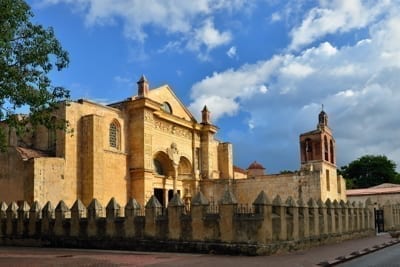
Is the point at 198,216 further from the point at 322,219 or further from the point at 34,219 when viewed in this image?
the point at 34,219

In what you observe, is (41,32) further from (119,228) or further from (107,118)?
(107,118)

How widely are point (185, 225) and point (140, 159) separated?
53.2 feet

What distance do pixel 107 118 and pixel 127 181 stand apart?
465 centimetres

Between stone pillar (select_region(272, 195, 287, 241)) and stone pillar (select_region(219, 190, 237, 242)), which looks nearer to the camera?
stone pillar (select_region(219, 190, 237, 242))

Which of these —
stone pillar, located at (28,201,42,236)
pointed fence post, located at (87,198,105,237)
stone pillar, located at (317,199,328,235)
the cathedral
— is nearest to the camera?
pointed fence post, located at (87,198,105,237)

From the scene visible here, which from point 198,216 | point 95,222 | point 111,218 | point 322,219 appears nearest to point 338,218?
point 322,219

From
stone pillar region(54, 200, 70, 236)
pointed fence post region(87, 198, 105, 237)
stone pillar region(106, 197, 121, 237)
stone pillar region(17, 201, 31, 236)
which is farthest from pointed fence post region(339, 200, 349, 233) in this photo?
stone pillar region(17, 201, 31, 236)

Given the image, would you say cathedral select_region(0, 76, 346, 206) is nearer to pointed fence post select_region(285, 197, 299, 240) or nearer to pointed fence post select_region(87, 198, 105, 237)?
pointed fence post select_region(87, 198, 105, 237)

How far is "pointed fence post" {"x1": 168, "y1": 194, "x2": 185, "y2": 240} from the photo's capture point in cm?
1916

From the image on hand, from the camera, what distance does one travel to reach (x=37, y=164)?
27172mm

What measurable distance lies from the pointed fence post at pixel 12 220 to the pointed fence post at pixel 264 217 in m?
13.7

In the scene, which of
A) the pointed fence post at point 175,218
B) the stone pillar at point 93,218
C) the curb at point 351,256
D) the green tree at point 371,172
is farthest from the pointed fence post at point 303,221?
the green tree at point 371,172

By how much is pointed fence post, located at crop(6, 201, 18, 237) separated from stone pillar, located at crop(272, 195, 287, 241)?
45.9 feet

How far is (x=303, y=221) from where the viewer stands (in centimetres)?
2038
